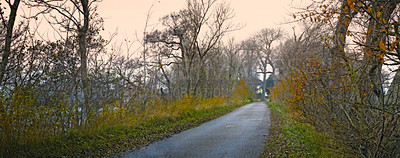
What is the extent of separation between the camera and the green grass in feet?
19.2

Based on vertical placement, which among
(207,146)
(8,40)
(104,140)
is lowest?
(207,146)

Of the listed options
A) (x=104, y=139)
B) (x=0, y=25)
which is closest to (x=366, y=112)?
(x=104, y=139)

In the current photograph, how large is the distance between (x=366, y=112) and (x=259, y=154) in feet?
8.45

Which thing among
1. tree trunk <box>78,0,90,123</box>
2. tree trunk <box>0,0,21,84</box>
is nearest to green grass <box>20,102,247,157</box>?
tree trunk <box>78,0,90,123</box>

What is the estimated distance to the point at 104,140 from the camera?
7203 mm

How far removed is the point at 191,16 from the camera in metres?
18.7

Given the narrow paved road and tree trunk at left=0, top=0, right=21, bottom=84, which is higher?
tree trunk at left=0, top=0, right=21, bottom=84

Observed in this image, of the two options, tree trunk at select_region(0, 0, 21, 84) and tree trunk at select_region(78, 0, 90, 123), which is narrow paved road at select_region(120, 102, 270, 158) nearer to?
tree trunk at select_region(78, 0, 90, 123)

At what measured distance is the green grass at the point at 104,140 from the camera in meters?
5.84

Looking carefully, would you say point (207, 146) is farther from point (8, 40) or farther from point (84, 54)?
point (8, 40)

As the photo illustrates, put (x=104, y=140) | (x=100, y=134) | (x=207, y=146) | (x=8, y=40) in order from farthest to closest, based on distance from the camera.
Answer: (x=100, y=134) < (x=207, y=146) < (x=104, y=140) < (x=8, y=40)

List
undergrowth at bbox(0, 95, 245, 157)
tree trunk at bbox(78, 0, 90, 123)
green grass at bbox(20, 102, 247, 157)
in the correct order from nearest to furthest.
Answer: undergrowth at bbox(0, 95, 245, 157), green grass at bbox(20, 102, 247, 157), tree trunk at bbox(78, 0, 90, 123)

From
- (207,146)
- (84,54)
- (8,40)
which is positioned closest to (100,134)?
(84,54)

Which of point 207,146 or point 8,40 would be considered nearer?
point 8,40
